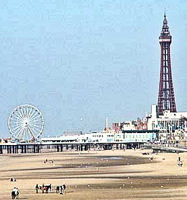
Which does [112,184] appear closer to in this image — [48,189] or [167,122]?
[48,189]

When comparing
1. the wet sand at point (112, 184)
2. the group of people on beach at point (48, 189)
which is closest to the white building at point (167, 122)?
the wet sand at point (112, 184)

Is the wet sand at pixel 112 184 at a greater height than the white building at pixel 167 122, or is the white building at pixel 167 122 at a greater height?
the white building at pixel 167 122

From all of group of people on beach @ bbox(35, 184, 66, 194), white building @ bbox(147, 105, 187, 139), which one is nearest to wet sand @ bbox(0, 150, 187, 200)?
group of people on beach @ bbox(35, 184, 66, 194)

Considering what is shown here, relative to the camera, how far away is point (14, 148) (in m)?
170

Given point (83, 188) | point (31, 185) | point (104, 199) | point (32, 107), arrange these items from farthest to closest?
point (32, 107) < point (31, 185) < point (83, 188) < point (104, 199)

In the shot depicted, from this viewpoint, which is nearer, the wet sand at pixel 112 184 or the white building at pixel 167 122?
the wet sand at pixel 112 184

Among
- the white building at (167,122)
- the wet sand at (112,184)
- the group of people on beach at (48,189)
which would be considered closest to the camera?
the wet sand at (112,184)

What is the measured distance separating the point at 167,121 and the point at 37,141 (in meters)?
38.1

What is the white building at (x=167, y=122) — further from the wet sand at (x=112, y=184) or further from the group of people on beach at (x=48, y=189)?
the group of people on beach at (x=48, y=189)

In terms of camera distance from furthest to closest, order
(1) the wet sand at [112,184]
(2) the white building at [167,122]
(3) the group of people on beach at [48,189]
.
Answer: (2) the white building at [167,122] → (3) the group of people on beach at [48,189] → (1) the wet sand at [112,184]

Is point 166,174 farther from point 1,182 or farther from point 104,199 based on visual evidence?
point 104,199

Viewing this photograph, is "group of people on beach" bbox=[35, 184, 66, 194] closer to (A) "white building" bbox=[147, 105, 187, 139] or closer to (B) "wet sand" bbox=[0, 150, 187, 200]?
(B) "wet sand" bbox=[0, 150, 187, 200]

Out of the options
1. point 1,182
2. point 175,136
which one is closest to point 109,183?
point 1,182

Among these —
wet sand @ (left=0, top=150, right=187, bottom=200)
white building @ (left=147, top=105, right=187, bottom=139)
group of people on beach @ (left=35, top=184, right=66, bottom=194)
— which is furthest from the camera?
A: white building @ (left=147, top=105, right=187, bottom=139)
